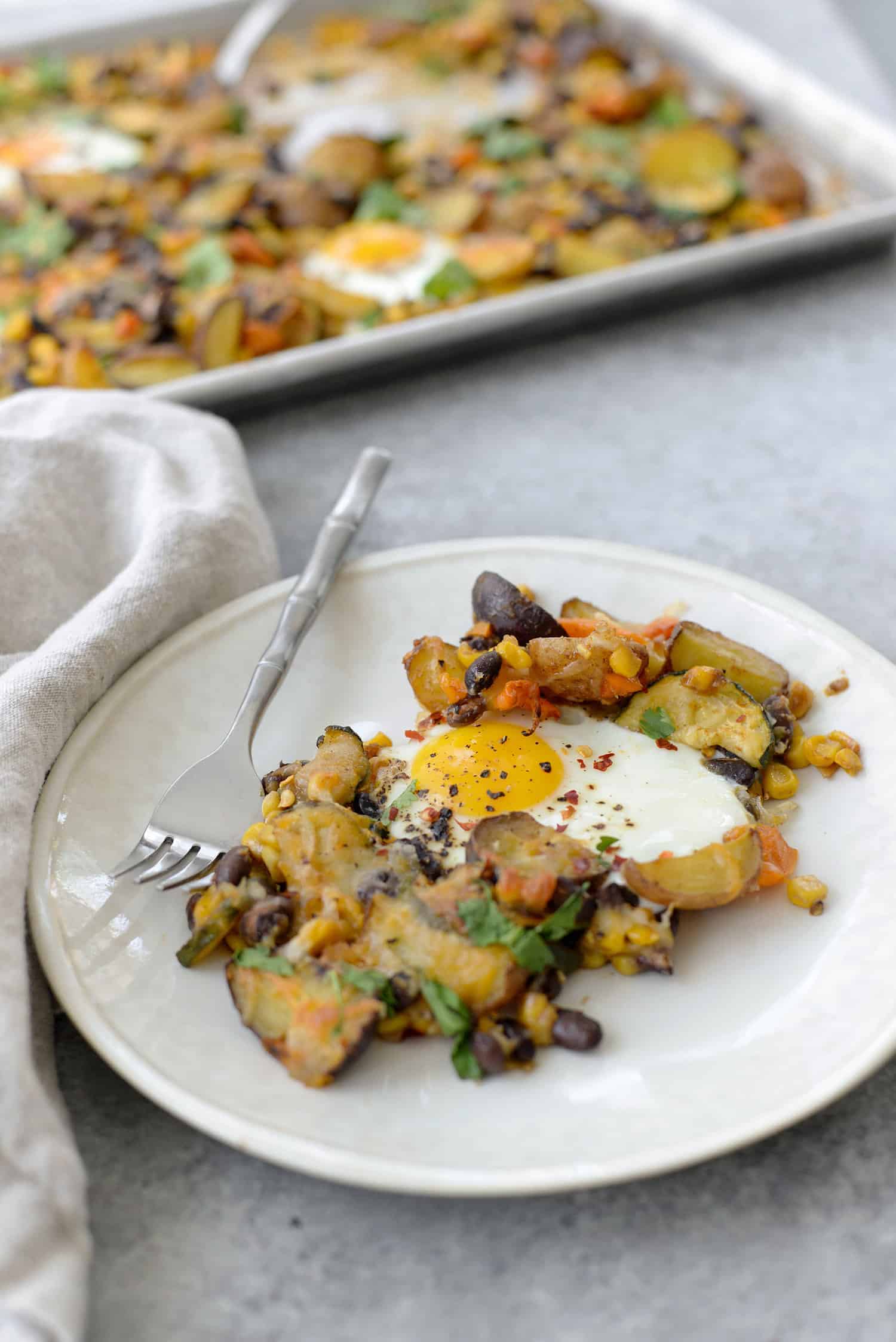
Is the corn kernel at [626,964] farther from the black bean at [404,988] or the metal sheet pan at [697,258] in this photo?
the metal sheet pan at [697,258]

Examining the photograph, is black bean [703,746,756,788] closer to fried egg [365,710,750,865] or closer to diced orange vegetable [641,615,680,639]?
fried egg [365,710,750,865]

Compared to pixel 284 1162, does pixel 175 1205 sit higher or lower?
lower

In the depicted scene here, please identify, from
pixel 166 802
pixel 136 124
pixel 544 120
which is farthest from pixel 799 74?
pixel 166 802

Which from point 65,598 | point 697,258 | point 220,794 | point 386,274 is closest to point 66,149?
point 386,274

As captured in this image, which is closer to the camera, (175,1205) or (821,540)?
(175,1205)

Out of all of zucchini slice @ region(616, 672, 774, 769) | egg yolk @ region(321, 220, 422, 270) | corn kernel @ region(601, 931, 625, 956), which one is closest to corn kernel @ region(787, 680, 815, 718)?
zucchini slice @ region(616, 672, 774, 769)

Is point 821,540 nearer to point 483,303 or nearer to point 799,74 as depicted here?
point 483,303
